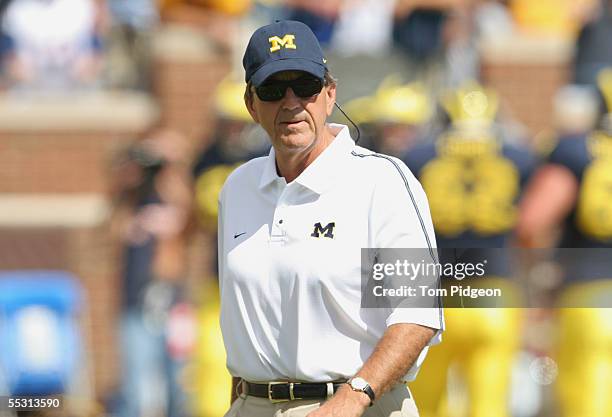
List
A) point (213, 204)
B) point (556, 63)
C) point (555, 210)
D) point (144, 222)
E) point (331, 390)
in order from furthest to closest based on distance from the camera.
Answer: point (556, 63), point (144, 222), point (213, 204), point (555, 210), point (331, 390)

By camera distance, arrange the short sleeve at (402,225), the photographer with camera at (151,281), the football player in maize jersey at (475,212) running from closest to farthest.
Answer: the short sleeve at (402,225)
the football player in maize jersey at (475,212)
the photographer with camera at (151,281)

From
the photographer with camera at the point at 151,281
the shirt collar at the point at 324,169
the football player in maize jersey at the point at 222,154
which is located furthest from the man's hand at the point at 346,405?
the photographer with camera at the point at 151,281

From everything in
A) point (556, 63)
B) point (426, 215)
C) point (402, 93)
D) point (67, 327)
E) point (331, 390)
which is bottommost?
point (331, 390)

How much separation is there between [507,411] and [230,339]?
4332mm

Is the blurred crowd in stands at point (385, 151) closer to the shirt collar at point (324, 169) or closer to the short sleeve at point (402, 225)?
the shirt collar at point (324, 169)

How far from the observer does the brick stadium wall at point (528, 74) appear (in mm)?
12688

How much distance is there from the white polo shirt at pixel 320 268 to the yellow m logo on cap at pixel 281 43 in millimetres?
362

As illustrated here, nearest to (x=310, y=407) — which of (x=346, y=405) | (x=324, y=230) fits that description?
(x=346, y=405)

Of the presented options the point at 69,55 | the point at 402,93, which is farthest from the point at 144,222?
the point at 69,55

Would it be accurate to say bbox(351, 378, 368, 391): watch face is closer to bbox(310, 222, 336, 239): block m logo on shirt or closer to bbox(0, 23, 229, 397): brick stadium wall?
bbox(310, 222, 336, 239): block m logo on shirt

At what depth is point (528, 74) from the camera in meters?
12.8

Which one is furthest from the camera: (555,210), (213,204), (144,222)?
(144,222)

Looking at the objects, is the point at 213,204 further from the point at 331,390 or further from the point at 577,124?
the point at 331,390

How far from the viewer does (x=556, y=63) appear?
12.7 metres
